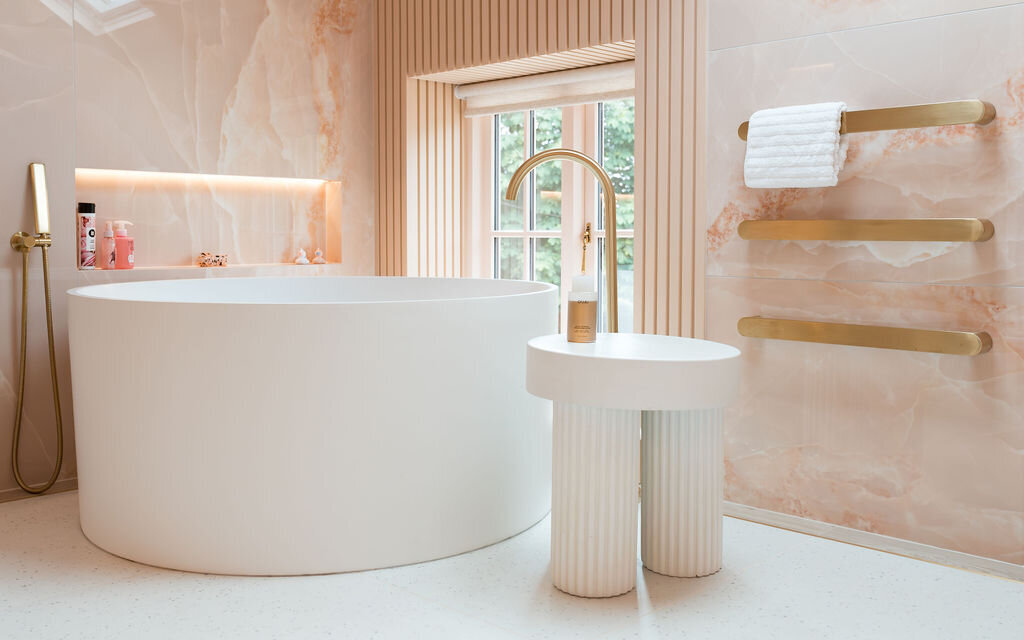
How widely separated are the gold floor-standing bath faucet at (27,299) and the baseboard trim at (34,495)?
3 cm

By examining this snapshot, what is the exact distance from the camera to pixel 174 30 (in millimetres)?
2986

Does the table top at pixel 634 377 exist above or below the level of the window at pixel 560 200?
below

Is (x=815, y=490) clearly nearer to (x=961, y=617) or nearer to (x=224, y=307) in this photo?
(x=961, y=617)

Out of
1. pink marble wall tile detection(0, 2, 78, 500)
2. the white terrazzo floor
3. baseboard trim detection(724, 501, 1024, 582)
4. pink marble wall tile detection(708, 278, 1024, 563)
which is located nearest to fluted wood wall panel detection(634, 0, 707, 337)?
pink marble wall tile detection(708, 278, 1024, 563)

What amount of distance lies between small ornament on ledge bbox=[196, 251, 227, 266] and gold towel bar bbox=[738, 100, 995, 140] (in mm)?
2176

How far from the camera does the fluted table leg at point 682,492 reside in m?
1.99

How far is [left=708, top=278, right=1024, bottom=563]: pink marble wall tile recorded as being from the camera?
6.86ft

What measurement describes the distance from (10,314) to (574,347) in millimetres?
1805

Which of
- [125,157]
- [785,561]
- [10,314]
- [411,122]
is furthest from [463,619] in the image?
[411,122]

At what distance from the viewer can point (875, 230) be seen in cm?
217

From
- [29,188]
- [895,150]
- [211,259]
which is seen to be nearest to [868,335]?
[895,150]

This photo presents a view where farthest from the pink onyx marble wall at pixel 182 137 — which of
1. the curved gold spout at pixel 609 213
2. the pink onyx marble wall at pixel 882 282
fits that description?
the pink onyx marble wall at pixel 882 282

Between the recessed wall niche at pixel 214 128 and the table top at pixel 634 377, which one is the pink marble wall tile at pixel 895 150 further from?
the recessed wall niche at pixel 214 128

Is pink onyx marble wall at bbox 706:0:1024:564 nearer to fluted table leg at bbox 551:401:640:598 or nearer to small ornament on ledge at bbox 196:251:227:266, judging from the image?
fluted table leg at bbox 551:401:640:598
